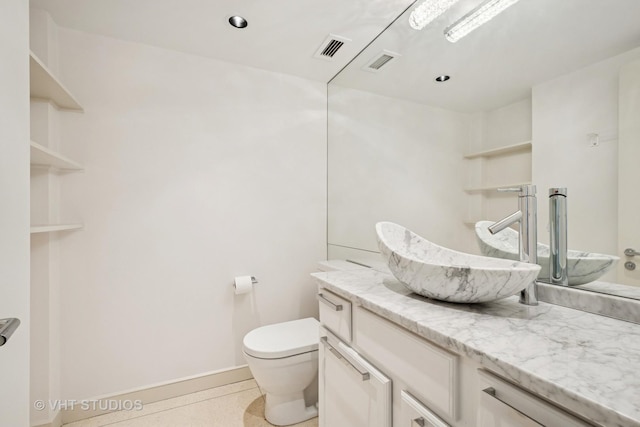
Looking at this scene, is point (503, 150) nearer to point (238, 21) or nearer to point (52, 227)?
point (238, 21)

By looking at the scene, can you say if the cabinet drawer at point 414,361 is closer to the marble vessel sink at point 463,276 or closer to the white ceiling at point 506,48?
the marble vessel sink at point 463,276

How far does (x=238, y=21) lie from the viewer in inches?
65.9

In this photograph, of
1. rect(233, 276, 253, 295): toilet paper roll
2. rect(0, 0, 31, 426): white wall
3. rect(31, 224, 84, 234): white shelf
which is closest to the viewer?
rect(0, 0, 31, 426): white wall

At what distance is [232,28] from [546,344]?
6.82 feet

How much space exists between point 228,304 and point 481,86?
203 centimetres

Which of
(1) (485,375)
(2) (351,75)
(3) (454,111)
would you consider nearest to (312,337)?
(1) (485,375)

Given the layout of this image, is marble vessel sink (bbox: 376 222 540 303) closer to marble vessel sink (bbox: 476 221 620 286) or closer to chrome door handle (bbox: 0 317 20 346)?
marble vessel sink (bbox: 476 221 620 286)

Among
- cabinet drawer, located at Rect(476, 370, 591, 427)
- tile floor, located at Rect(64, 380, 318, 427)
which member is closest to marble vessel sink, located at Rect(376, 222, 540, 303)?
cabinet drawer, located at Rect(476, 370, 591, 427)

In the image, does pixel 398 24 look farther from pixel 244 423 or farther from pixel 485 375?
pixel 244 423

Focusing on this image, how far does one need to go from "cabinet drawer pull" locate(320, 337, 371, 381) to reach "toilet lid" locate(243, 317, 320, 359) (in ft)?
1.15

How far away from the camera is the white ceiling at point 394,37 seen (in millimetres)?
967

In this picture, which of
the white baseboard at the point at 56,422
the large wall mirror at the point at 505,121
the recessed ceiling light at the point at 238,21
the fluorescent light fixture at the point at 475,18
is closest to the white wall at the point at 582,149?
the large wall mirror at the point at 505,121

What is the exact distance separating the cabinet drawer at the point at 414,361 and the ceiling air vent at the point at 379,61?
162cm

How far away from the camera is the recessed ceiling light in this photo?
1.65m
